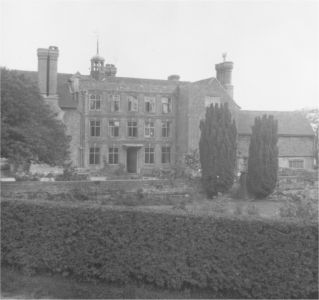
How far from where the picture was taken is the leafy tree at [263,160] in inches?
982

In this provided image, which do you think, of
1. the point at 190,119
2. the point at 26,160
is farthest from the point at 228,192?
the point at 190,119

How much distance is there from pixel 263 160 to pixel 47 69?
19.5m

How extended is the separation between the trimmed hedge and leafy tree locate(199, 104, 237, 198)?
16.9m

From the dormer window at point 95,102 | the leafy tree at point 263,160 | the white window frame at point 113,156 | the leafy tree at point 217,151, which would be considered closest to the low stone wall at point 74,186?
the leafy tree at point 217,151

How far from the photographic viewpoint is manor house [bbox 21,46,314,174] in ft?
129

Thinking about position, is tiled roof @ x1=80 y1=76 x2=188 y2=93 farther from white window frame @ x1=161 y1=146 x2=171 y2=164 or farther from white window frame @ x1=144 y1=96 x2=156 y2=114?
white window frame @ x1=161 y1=146 x2=171 y2=164

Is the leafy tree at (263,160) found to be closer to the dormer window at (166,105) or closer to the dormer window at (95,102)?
the dormer window at (166,105)

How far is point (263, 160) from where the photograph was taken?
25.4 m

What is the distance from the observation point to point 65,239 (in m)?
7.73

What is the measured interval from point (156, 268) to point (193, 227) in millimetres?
922

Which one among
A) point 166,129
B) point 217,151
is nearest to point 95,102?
point 166,129

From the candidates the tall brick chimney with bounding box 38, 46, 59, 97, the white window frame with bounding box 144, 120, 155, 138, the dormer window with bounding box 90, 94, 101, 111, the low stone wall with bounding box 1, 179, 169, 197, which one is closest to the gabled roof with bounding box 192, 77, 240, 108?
the white window frame with bounding box 144, 120, 155, 138

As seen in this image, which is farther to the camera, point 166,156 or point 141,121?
point 166,156

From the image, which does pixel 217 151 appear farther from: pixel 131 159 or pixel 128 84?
pixel 128 84
